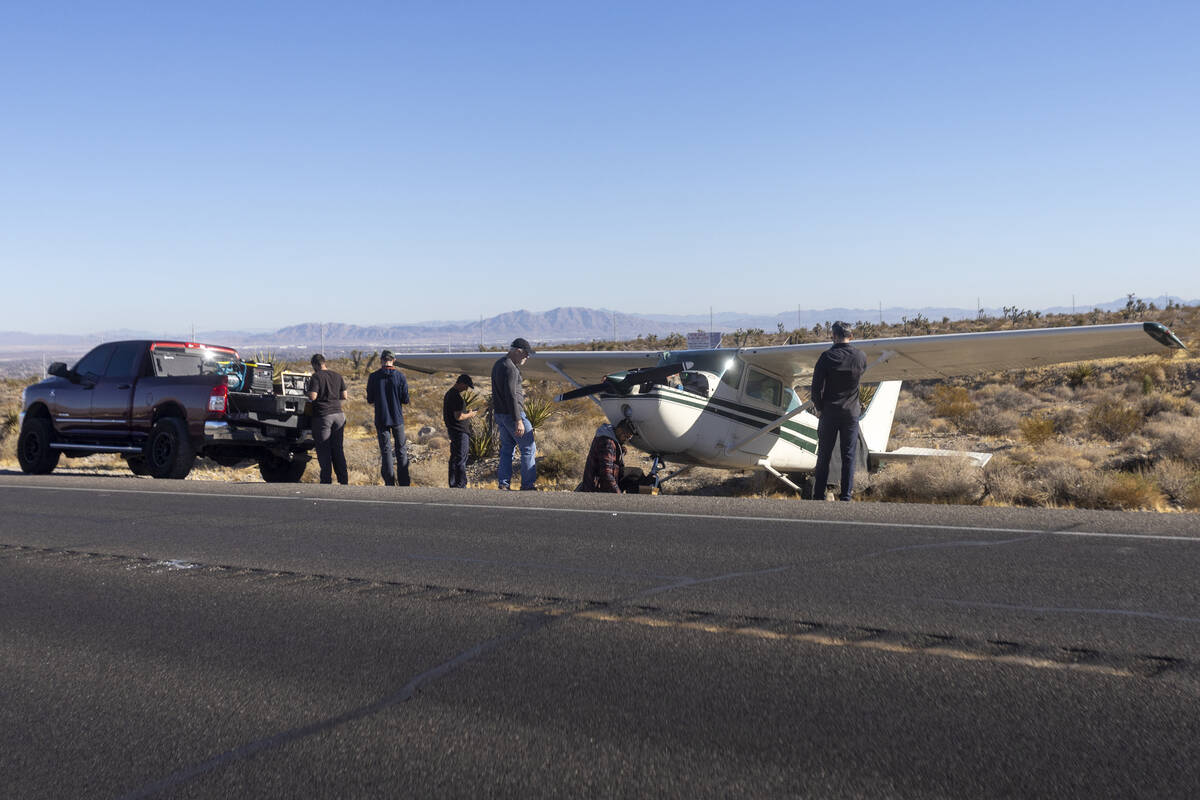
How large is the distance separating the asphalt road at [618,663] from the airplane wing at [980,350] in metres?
4.28

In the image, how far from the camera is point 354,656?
4.20m

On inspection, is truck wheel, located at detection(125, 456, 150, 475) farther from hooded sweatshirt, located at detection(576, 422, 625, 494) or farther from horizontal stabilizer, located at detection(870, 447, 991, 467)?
horizontal stabilizer, located at detection(870, 447, 991, 467)

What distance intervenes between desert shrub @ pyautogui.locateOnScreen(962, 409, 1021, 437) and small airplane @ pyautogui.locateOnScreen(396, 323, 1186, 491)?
308 inches

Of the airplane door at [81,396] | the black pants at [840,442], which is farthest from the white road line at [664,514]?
the airplane door at [81,396]

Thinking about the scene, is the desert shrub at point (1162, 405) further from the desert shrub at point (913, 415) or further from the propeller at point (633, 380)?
the propeller at point (633, 380)

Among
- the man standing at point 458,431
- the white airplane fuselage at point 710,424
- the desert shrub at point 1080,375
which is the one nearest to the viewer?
the white airplane fuselage at point 710,424

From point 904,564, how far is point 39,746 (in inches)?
174

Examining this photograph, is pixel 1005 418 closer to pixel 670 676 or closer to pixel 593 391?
pixel 593 391

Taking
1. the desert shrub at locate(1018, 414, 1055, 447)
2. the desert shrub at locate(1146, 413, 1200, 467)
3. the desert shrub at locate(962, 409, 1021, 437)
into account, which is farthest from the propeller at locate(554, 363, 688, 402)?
the desert shrub at locate(962, 409, 1021, 437)

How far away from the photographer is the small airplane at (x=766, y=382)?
11625 millimetres

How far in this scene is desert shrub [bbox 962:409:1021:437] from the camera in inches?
846

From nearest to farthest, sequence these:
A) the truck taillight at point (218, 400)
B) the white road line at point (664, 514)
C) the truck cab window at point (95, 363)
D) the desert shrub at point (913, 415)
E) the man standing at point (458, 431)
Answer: the white road line at point (664, 514), the man standing at point (458, 431), the truck taillight at point (218, 400), the truck cab window at point (95, 363), the desert shrub at point (913, 415)

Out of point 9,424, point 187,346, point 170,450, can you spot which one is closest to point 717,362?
point 170,450

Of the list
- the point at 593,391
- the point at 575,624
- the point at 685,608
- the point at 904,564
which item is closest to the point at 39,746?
the point at 575,624
